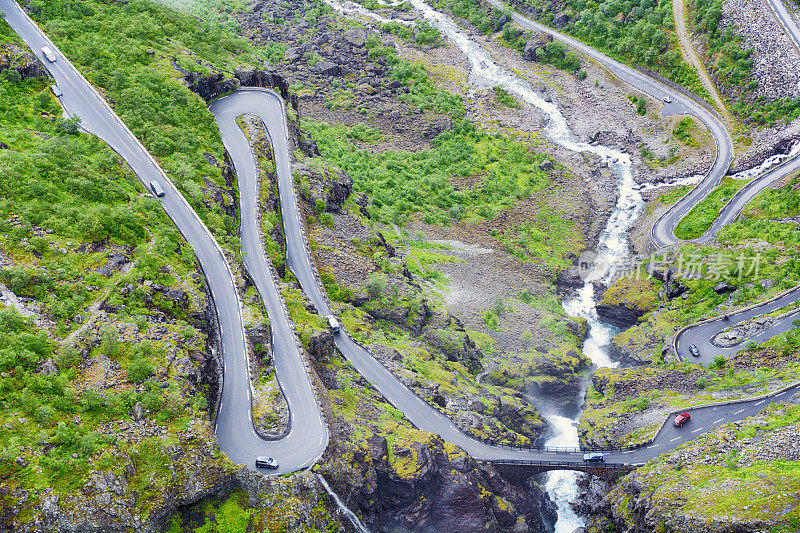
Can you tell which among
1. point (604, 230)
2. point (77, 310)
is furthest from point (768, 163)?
point (77, 310)

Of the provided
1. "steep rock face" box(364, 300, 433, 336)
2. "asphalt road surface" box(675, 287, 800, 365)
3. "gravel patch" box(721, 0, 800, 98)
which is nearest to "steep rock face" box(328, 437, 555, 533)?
"steep rock face" box(364, 300, 433, 336)

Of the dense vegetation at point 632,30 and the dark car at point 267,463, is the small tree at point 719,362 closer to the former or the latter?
the dark car at point 267,463

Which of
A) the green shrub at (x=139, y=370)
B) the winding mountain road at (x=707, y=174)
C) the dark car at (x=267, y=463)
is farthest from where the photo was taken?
the winding mountain road at (x=707, y=174)

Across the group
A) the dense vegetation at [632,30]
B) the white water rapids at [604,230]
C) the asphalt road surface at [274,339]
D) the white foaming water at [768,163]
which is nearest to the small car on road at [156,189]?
the asphalt road surface at [274,339]

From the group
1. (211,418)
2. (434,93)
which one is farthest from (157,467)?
(434,93)

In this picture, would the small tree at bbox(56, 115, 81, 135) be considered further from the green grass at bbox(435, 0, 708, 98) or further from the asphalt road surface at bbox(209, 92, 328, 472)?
the green grass at bbox(435, 0, 708, 98)

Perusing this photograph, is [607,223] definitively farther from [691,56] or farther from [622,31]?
[622,31]
